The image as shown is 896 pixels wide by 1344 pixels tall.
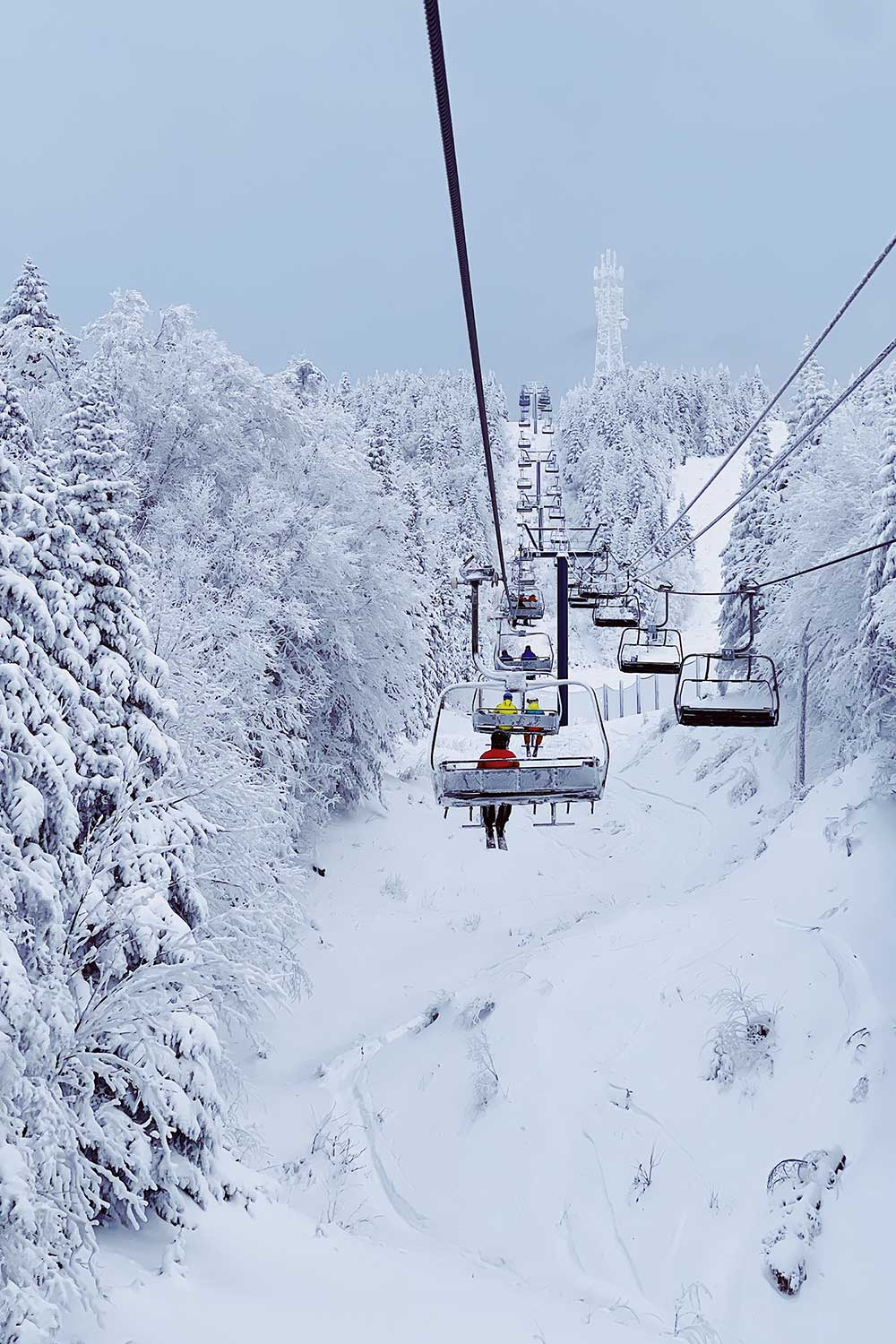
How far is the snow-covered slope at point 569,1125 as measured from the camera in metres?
9.09

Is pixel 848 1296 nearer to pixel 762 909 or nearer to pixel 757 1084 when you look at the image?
pixel 757 1084

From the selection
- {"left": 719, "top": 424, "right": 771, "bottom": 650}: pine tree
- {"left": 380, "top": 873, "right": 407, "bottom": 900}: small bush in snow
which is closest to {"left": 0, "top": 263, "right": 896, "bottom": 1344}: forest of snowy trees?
{"left": 719, "top": 424, "right": 771, "bottom": 650}: pine tree

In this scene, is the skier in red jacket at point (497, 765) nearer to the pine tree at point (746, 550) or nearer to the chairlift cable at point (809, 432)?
the chairlift cable at point (809, 432)

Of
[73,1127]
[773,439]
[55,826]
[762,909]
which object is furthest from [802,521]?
[773,439]

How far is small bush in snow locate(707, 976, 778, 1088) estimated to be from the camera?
13.0m

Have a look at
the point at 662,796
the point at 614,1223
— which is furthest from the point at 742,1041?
the point at 662,796

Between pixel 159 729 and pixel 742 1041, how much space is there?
9.25 meters

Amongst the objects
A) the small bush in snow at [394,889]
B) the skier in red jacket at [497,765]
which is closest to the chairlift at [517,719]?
the skier in red jacket at [497,765]

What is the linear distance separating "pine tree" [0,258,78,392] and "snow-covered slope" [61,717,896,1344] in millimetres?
20022

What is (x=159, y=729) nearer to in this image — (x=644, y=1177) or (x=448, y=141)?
(x=644, y=1177)

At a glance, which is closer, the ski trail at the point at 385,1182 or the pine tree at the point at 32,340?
the ski trail at the point at 385,1182

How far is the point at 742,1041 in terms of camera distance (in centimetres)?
1326

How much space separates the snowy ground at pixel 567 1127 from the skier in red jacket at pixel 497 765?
4.24 meters

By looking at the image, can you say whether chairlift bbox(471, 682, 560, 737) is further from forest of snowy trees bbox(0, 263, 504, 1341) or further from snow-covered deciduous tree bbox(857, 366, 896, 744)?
snow-covered deciduous tree bbox(857, 366, 896, 744)
